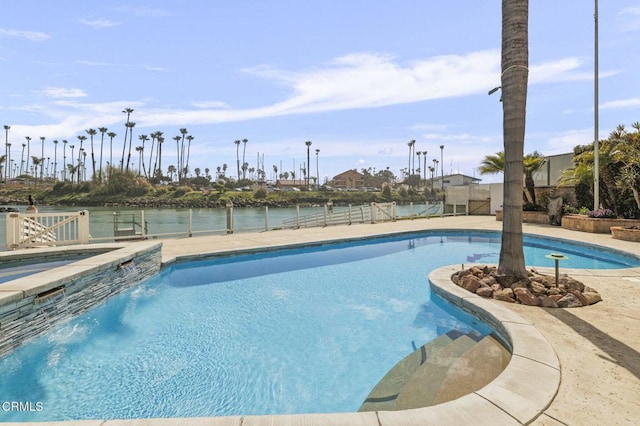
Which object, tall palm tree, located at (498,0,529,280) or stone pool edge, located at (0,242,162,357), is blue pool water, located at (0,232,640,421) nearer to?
stone pool edge, located at (0,242,162,357)

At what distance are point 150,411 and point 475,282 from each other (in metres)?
A: 4.54

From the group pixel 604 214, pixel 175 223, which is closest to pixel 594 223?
pixel 604 214

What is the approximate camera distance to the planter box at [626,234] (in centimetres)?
982

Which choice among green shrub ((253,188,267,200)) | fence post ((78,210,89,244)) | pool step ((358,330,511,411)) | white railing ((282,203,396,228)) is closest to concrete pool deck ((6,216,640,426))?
pool step ((358,330,511,411))

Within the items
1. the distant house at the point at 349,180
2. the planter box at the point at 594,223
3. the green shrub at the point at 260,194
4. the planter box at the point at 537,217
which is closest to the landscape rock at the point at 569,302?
the planter box at the point at 594,223

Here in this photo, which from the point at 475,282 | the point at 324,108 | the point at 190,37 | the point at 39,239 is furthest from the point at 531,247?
the point at 324,108

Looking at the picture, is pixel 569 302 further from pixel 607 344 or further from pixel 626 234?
pixel 626 234

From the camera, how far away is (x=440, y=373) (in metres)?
3.14

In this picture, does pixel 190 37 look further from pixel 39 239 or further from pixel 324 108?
pixel 324 108

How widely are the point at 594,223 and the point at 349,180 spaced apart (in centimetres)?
9486

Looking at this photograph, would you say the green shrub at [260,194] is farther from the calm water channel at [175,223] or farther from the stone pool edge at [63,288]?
the stone pool edge at [63,288]

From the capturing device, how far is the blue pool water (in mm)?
3084

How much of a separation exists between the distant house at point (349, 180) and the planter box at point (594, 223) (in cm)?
9201

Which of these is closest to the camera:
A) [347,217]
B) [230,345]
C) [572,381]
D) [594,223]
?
[572,381]
